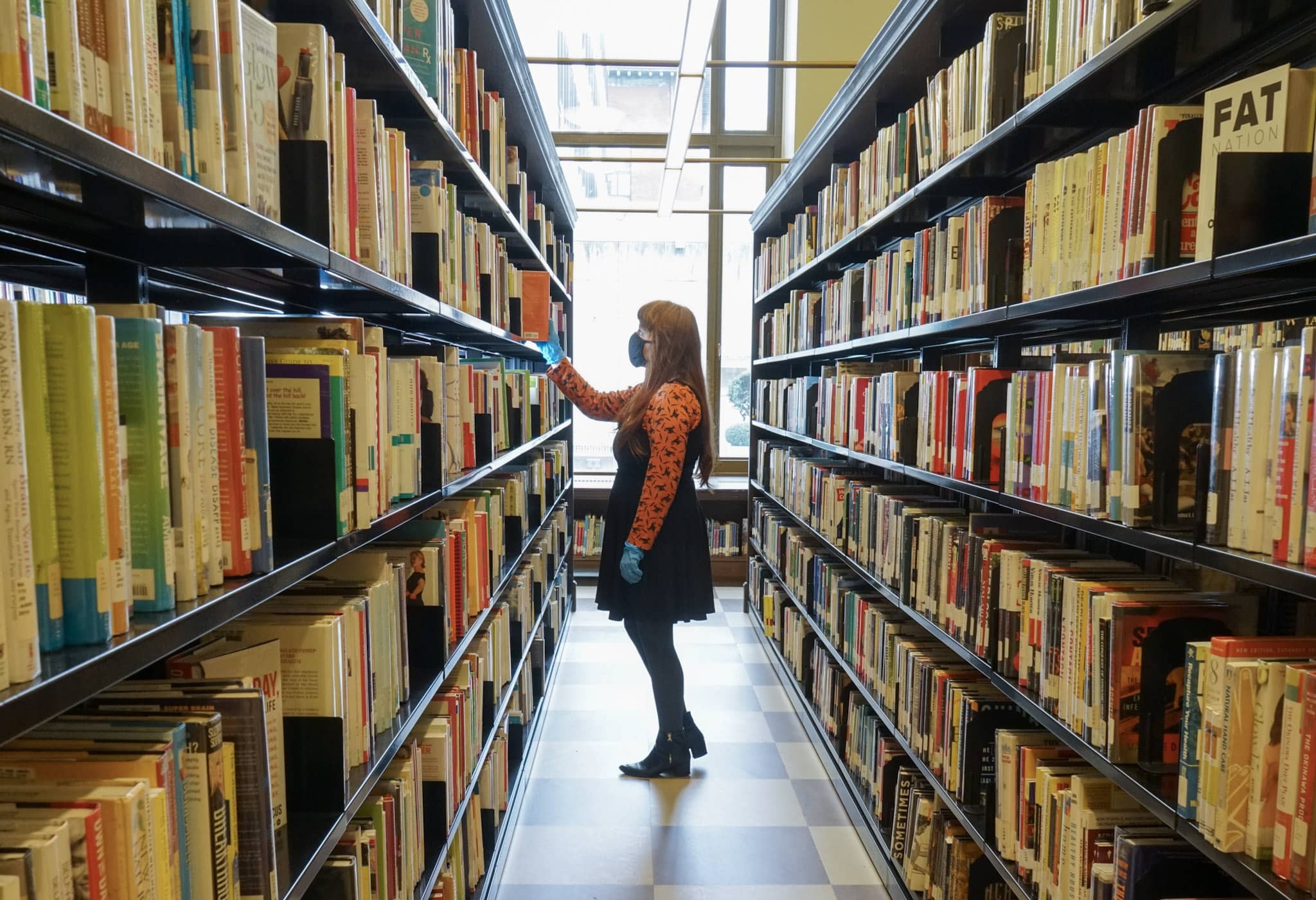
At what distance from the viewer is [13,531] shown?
633mm

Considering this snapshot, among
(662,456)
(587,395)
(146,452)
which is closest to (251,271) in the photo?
(146,452)

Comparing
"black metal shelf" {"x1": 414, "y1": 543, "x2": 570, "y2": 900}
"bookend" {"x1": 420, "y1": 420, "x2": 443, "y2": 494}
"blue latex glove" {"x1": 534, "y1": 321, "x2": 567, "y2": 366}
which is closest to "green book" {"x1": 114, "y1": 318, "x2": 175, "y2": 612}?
"bookend" {"x1": 420, "y1": 420, "x2": 443, "y2": 494}

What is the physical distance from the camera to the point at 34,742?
79cm

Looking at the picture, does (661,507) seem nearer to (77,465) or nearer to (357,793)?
(357,793)

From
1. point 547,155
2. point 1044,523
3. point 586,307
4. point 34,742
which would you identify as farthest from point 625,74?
point 34,742

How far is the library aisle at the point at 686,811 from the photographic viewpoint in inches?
98.3

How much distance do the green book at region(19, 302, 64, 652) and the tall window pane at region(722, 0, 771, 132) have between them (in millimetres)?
6573

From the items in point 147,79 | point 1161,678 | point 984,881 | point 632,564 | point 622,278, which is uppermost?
point 622,278

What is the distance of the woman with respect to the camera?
2850 millimetres

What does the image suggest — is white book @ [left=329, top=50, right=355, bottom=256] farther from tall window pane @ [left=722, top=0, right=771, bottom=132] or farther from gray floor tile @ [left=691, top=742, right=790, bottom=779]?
tall window pane @ [left=722, top=0, right=771, bottom=132]

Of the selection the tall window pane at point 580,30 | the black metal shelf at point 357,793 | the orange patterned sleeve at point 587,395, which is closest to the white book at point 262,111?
the black metal shelf at point 357,793

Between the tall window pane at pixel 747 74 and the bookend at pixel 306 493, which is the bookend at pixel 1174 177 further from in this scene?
the tall window pane at pixel 747 74

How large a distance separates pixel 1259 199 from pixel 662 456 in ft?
6.25

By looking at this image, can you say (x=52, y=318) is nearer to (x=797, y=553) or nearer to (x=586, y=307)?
(x=797, y=553)
